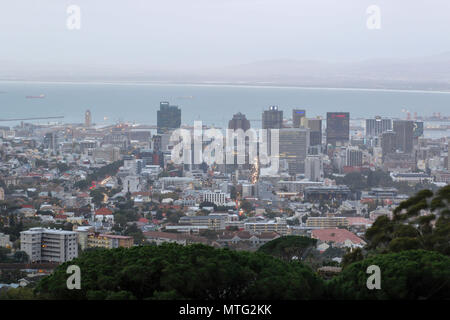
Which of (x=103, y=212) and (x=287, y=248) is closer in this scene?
(x=287, y=248)

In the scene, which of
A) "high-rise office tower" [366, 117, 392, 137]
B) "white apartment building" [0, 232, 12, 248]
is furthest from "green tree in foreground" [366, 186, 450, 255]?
"high-rise office tower" [366, 117, 392, 137]

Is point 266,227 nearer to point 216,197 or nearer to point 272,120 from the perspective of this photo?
point 216,197

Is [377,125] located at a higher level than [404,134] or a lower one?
higher

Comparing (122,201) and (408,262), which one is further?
(122,201)

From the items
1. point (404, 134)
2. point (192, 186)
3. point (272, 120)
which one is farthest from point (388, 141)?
point (192, 186)

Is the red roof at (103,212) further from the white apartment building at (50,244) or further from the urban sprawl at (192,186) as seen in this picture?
the white apartment building at (50,244)

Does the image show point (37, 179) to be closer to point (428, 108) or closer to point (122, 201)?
point (122, 201)
